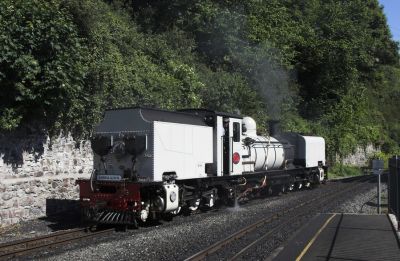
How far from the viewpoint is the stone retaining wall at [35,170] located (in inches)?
524

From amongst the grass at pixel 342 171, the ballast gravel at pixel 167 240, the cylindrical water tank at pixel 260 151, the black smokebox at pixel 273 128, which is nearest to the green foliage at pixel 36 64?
the ballast gravel at pixel 167 240

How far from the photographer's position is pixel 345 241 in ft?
32.4

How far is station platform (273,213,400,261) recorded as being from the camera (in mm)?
8617

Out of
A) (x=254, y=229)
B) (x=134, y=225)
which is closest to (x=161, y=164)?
(x=134, y=225)

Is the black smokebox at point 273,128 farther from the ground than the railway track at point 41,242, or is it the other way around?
the black smokebox at point 273,128

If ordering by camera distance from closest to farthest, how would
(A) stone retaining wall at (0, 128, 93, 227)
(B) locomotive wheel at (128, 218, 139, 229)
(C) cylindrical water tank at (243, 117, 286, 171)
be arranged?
(B) locomotive wheel at (128, 218, 139, 229)
(A) stone retaining wall at (0, 128, 93, 227)
(C) cylindrical water tank at (243, 117, 286, 171)

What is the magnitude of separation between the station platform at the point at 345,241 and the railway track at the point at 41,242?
4666 mm

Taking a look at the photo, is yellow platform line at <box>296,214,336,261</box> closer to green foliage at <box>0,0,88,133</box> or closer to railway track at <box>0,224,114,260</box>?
railway track at <box>0,224,114,260</box>

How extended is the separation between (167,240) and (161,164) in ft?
8.37

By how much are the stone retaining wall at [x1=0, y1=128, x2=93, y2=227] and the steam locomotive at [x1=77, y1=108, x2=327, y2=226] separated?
2.03 metres

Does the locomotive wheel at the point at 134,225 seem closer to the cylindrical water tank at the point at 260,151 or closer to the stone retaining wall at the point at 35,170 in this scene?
the stone retaining wall at the point at 35,170

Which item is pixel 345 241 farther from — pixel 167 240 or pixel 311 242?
pixel 167 240

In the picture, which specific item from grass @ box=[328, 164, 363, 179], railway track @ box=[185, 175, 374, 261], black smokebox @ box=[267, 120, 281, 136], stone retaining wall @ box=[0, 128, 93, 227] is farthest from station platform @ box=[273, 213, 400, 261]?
grass @ box=[328, 164, 363, 179]

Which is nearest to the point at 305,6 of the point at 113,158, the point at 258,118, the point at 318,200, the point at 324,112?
the point at 324,112
